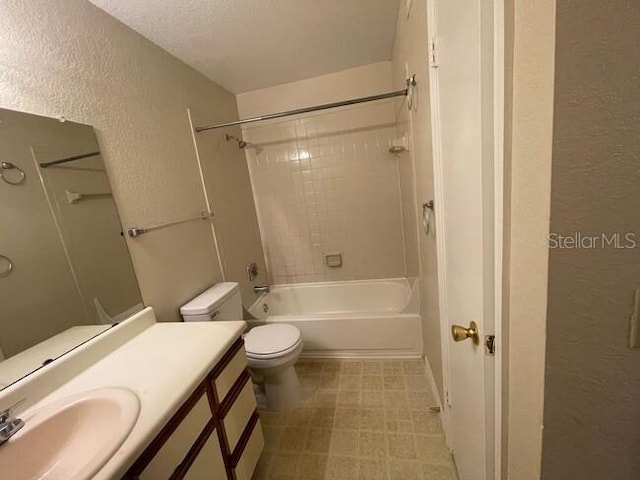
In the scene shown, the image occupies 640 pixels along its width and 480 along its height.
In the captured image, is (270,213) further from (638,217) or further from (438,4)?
(638,217)

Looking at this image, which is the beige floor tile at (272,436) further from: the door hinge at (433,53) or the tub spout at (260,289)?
the door hinge at (433,53)

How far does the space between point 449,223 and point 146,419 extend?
1106mm

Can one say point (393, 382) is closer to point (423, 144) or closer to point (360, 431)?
point (360, 431)

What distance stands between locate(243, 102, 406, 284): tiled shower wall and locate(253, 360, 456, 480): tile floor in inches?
40.8

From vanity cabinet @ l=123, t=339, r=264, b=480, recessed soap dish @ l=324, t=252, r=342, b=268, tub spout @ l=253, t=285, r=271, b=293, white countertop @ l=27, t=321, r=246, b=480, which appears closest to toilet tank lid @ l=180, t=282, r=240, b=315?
white countertop @ l=27, t=321, r=246, b=480

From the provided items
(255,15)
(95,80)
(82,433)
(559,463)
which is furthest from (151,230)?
(559,463)

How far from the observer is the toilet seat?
5.13ft

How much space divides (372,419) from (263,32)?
2427 mm

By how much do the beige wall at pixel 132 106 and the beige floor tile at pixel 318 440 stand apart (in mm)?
1035

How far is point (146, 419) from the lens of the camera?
2.26 feet

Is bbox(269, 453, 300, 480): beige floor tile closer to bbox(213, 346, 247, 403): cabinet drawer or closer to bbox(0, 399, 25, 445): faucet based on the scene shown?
bbox(213, 346, 247, 403): cabinet drawer

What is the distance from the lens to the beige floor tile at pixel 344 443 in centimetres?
136

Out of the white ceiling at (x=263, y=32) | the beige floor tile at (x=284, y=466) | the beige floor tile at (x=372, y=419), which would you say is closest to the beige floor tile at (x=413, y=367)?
the beige floor tile at (x=372, y=419)

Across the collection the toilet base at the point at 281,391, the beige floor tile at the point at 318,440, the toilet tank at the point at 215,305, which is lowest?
the beige floor tile at the point at 318,440
